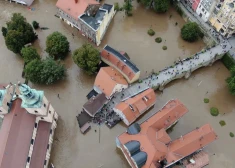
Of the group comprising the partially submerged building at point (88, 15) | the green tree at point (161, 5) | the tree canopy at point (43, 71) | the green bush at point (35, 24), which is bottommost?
the tree canopy at point (43, 71)

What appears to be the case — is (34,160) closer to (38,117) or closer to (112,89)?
(38,117)

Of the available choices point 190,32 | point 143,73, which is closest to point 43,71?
point 143,73

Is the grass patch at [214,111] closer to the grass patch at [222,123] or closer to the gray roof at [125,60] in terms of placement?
the grass patch at [222,123]

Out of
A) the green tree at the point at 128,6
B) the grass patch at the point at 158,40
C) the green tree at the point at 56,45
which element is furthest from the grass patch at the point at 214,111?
the green tree at the point at 56,45

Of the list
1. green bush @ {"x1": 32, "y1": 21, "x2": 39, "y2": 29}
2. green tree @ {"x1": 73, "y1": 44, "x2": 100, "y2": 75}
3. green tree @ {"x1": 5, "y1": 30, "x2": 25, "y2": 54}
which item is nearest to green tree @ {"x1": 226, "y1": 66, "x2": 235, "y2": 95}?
green tree @ {"x1": 73, "y1": 44, "x2": 100, "y2": 75}

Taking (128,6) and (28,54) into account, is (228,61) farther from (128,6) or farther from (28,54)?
(28,54)

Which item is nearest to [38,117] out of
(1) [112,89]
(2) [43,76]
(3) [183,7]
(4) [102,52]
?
(2) [43,76]
